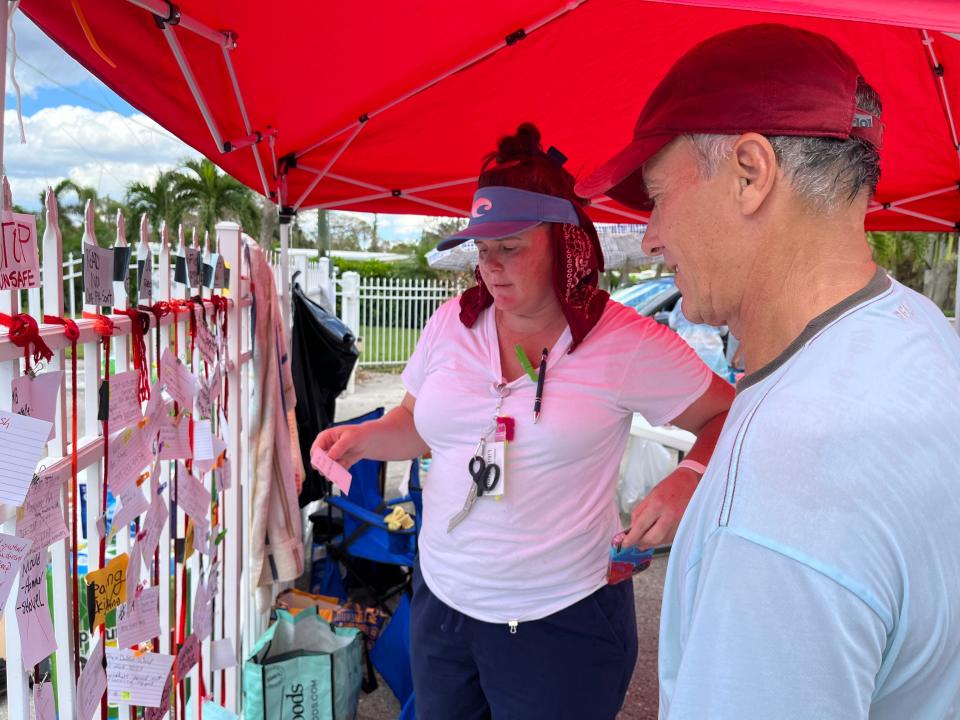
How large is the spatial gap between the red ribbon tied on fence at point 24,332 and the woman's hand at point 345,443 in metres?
0.89

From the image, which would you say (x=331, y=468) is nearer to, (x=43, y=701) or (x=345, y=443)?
(x=345, y=443)

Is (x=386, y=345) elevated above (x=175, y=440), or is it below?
below

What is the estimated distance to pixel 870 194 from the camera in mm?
780

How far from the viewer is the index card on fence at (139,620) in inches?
56.8

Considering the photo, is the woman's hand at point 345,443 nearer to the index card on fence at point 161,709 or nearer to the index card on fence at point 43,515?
the index card on fence at point 161,709

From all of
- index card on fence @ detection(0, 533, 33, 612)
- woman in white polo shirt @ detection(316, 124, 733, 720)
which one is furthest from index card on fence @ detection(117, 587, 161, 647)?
woman in white polo shirt @ detection(316, 124, 733, 720)

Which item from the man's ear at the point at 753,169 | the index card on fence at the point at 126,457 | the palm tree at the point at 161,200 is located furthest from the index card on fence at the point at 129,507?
the palm tree at the point at 161,200

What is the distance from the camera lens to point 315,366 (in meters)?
4.04

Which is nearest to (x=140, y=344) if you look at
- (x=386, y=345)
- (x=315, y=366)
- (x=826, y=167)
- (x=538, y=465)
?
(x=538, y=465)

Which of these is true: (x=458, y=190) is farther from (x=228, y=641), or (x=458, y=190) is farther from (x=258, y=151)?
(x=228, y=641)

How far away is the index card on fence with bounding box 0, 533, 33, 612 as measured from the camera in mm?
938

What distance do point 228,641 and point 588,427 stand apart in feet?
5.35

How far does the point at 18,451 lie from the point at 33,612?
305 mm

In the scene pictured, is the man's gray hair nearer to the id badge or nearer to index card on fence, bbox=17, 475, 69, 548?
the id badge
